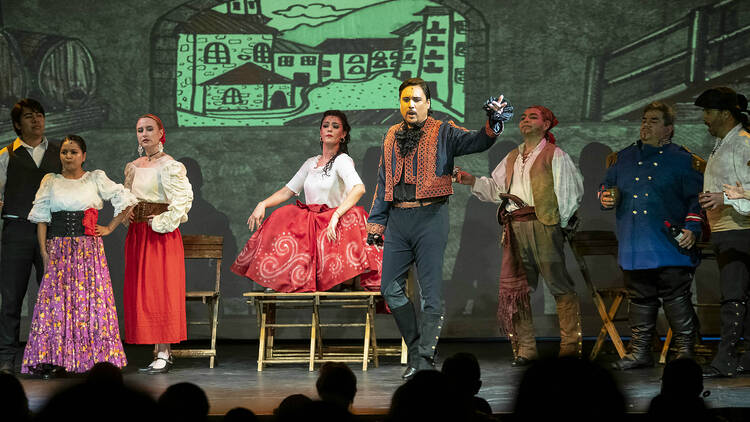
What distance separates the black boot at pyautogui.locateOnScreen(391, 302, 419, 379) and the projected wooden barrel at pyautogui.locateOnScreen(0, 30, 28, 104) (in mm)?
4817

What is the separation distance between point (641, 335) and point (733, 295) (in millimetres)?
721

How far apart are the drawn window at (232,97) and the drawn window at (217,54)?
0.28 meters

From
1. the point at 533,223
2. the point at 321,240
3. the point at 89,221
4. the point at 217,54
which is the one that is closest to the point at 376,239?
the point at 321,240

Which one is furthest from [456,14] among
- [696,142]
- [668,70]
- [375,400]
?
[375,400]

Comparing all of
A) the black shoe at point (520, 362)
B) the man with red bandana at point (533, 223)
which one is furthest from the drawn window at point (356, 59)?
the black shoe at point (520, 362)

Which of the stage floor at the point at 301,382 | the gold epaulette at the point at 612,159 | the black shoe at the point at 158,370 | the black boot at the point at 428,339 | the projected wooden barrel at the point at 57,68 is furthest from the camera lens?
the projected wooden barrel at the point at 57,68

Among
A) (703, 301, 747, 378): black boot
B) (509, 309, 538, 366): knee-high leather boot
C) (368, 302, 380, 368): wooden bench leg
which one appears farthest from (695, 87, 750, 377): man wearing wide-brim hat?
(368, 302, 380, 368): wooden bench leg

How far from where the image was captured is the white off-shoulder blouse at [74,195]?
5.47m

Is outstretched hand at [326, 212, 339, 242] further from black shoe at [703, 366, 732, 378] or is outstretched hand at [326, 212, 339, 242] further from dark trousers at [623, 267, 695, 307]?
black shoe at [703, 366, 732, 378]

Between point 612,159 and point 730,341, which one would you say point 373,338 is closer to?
point 612,159

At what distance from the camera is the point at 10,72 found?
7.80 metres

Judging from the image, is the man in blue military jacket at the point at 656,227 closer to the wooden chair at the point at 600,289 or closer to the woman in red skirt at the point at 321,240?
the wooden chair at the point at 600,289

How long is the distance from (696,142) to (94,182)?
531 centimetres

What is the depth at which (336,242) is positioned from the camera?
581cm
